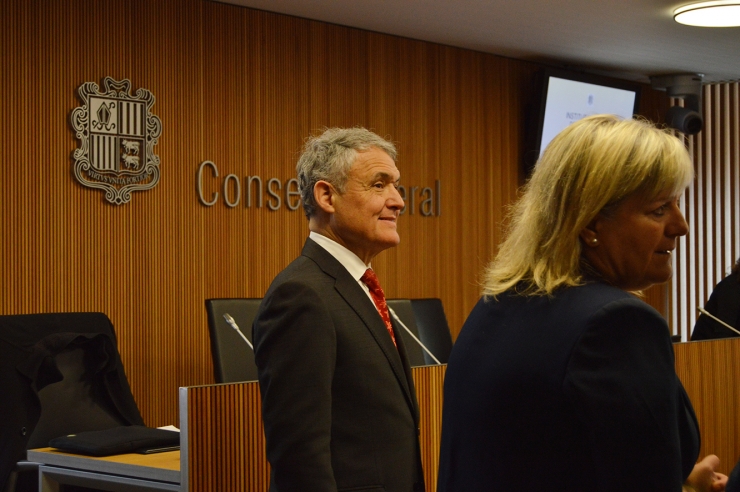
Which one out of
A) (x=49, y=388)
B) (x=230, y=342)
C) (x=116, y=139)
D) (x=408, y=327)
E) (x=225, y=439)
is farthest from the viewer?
(x=116, y=139)

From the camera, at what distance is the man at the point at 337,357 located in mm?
1854

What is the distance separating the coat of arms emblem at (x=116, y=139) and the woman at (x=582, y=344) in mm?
3659

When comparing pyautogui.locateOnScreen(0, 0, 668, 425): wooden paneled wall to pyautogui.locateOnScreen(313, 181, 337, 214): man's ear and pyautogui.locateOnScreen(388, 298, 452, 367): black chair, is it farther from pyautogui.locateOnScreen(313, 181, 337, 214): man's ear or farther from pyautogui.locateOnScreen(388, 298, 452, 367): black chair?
pyautogui.locateOnScreen(313, 181, 337, 214): man's ear

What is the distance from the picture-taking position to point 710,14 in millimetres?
5484

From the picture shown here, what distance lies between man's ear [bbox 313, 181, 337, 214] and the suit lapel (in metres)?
0.12

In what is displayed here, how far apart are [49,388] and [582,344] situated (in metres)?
2.91

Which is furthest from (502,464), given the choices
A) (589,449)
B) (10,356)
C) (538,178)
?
(10,356)

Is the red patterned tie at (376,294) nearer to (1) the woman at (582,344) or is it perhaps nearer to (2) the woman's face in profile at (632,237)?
(1) the woman at (582,344)

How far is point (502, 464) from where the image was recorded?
1.28 meters

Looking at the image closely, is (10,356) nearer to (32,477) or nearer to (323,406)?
(32,477)

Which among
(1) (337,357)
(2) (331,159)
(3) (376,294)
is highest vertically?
(2) (331,159)

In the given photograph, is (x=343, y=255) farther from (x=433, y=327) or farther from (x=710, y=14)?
(x=710, y=14)

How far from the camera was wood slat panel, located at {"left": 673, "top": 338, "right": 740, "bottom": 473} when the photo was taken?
334cm

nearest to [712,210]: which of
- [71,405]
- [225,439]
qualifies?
[71,405]
